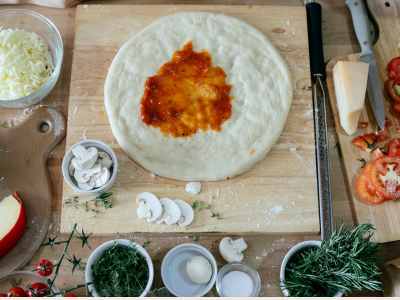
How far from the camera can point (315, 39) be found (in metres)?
2.46

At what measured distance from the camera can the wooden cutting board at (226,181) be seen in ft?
7.01

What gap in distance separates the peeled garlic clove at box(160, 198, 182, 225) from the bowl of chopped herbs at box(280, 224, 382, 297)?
49 centimetres

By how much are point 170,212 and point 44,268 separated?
548mm

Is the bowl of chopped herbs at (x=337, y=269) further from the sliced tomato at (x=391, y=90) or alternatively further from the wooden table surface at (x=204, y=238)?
the sliced tomato at (x=391, y=90)

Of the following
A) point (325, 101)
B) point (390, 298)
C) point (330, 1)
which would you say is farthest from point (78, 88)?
point (390, 298)

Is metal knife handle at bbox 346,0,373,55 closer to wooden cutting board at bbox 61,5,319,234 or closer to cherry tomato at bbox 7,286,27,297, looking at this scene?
wooden cutting board at bbox 61,5,319,234

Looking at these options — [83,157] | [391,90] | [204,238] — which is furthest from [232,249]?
[391,90]

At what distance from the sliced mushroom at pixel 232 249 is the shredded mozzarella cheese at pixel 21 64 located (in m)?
1.10

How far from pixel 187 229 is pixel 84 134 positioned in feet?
2.04

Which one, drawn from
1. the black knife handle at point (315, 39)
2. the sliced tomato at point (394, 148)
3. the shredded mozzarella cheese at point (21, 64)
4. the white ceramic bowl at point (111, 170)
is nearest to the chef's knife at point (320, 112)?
the black knife handle at point (315, 39)

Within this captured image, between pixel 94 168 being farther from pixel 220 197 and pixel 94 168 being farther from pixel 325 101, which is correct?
pixel 325 101

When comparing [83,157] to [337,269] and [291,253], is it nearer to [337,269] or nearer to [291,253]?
[291,253]

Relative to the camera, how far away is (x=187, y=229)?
83.9 inches

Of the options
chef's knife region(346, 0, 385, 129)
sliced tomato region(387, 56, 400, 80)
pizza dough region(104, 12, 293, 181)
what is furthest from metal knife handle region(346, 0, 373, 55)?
pizza dough region(104, 12, 293, 181)
